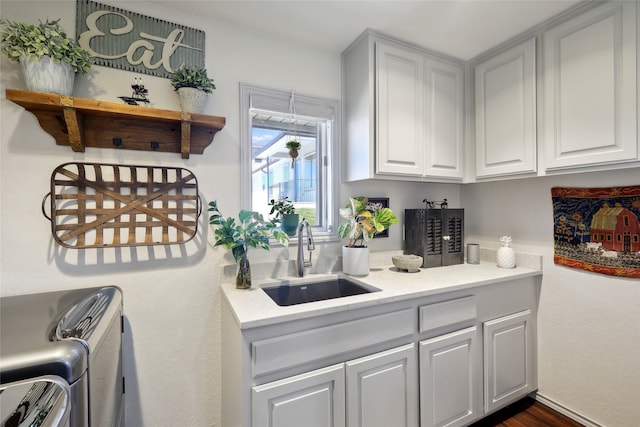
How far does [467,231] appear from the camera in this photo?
7.91 ft

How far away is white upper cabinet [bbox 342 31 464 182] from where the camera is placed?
68.0 inches

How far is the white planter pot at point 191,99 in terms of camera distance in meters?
1.42

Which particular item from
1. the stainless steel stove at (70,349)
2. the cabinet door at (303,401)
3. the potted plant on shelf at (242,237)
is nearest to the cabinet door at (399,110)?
the potted plant on shelf at (242,237)

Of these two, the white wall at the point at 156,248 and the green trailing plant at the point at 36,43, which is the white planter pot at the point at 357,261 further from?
the green trailing plant at the point at 36,43

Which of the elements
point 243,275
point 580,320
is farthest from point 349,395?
point 580,320

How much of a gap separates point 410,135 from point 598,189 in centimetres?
110

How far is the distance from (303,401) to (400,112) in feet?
5.42

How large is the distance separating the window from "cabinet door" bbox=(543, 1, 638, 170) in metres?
1.27

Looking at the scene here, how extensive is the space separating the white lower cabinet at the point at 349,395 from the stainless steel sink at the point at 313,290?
39 centimetres

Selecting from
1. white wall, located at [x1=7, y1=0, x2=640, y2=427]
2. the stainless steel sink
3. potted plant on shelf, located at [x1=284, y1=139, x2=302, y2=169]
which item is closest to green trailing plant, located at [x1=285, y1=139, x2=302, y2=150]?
potted plant on shelf, located at [x1=284, y1=139, x2=302, y2=169]

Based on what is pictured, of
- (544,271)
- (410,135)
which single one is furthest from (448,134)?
(544,271)

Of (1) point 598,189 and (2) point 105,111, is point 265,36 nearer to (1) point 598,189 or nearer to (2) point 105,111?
(2) point 105,111

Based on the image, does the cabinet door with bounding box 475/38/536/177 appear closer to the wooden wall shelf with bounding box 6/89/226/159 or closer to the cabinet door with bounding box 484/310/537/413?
the cabinet door with bounding box 484/310/537/413

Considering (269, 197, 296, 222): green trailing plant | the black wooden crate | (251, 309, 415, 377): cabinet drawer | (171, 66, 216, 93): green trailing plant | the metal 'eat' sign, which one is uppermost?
the metal 'eat' sign
